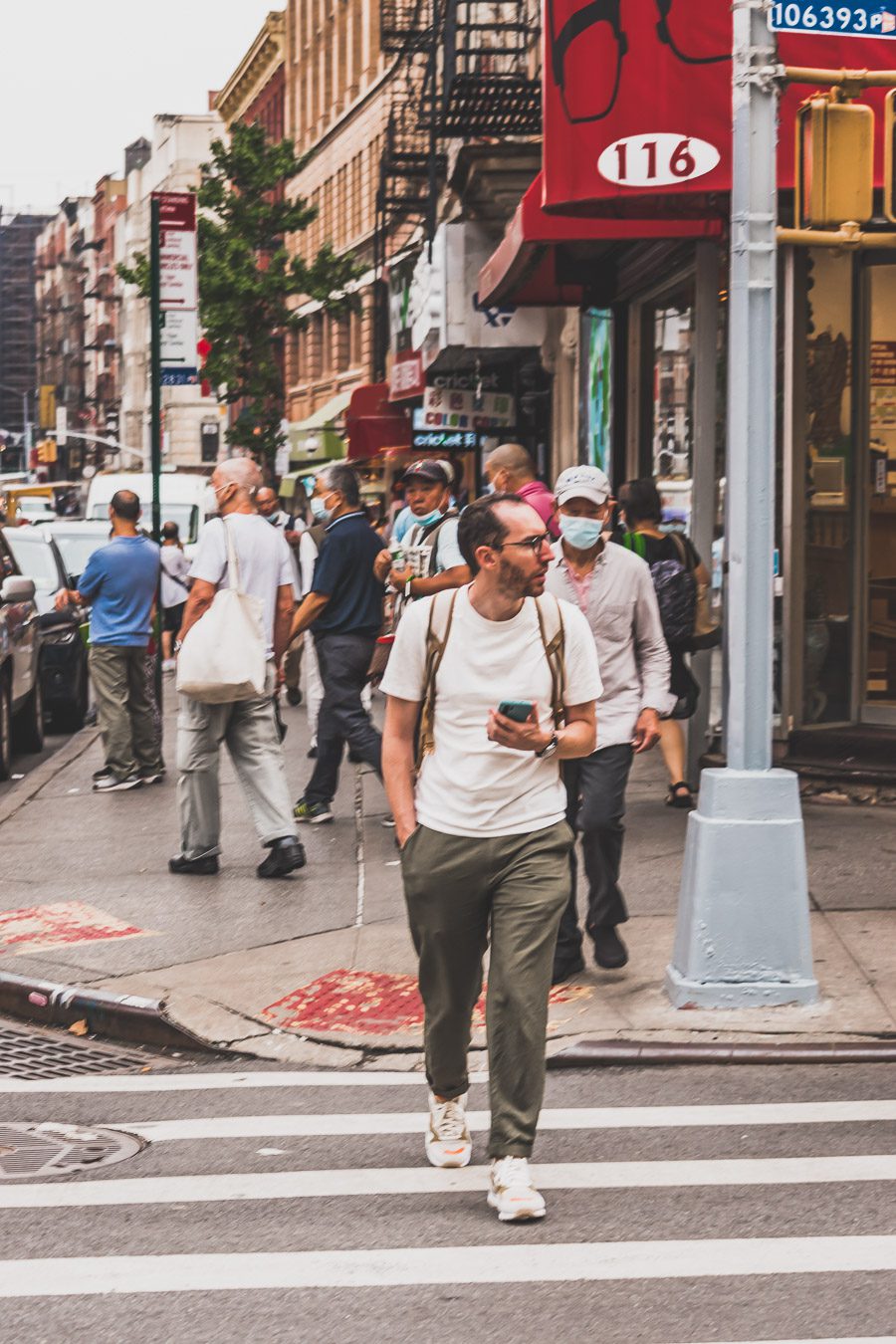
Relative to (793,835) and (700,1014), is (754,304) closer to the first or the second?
(793,835)

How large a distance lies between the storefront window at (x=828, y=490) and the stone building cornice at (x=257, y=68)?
168 feet

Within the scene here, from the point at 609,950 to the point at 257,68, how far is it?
65.3 m

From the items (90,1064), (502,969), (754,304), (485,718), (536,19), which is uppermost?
(536,19)

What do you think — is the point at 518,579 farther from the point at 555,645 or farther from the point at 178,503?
the point at 178,503

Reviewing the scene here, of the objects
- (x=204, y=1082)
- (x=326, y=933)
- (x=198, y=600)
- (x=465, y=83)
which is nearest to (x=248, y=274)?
(x=465, y=83)

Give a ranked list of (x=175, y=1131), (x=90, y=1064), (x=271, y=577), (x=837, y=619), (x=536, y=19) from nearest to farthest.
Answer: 1. (x=175, y=1131)
2. (x=90, y=1064)
3. (x=271, y=577)
4. (x=837, y=619)
5. (x=536, y=19)

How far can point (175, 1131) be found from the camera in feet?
20.6

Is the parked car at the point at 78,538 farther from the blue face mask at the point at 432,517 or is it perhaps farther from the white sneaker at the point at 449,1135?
the white sneaker at the point at 449,1135

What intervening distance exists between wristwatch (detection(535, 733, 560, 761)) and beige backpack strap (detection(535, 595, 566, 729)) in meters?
0.14

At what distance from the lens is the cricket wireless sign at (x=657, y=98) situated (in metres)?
10.8

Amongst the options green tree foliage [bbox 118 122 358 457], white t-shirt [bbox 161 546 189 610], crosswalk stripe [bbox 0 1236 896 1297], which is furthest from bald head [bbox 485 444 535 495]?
green tree foliage [bbox 118 122 358 457]

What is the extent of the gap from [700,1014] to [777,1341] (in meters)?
3.07

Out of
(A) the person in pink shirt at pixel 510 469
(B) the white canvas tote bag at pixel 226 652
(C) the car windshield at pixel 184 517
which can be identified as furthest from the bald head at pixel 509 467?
(C) the car windshield at pixel 184 517

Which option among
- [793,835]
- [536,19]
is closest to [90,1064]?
[793,835]
